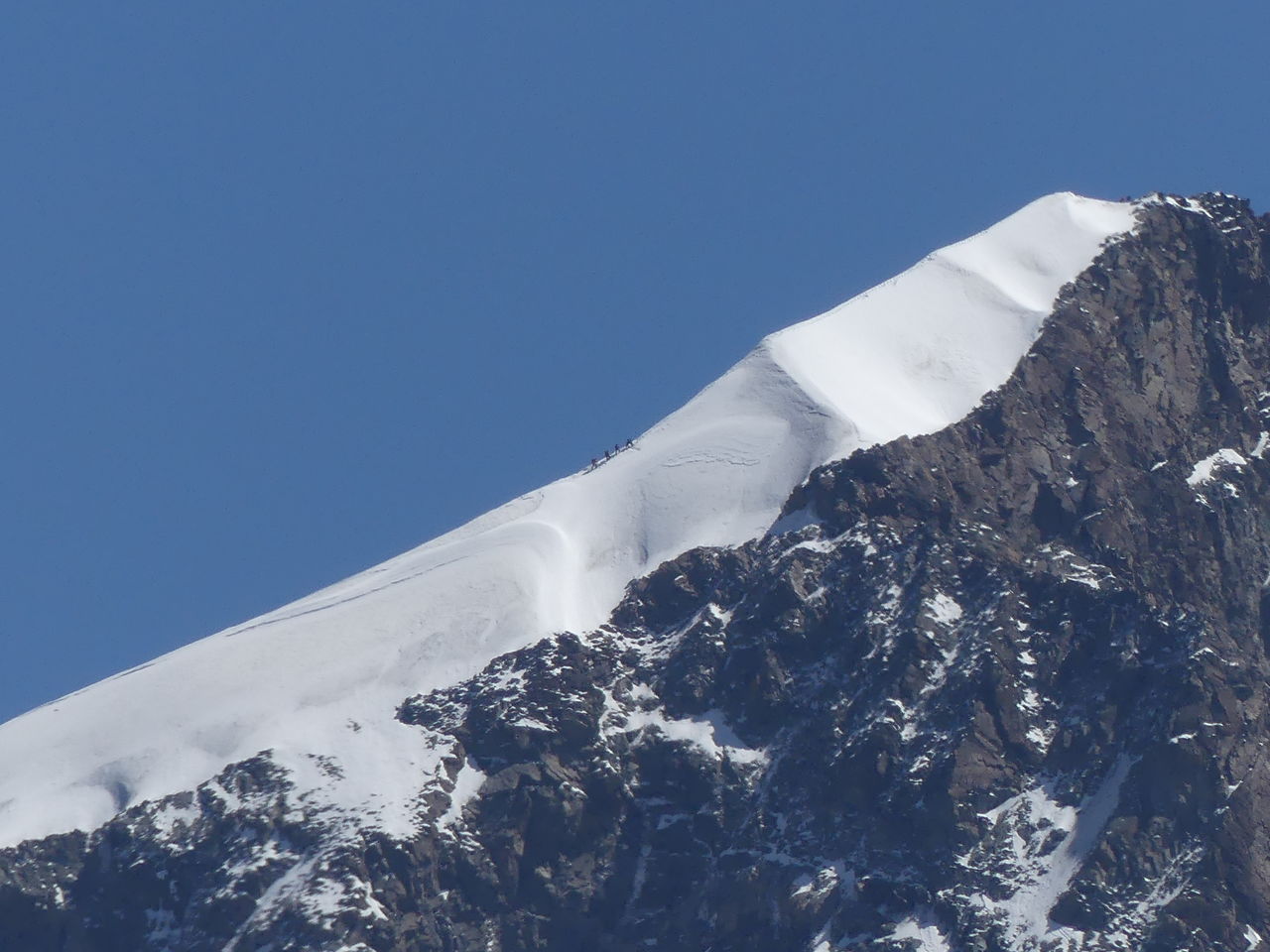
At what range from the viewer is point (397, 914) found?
19388 centimetres

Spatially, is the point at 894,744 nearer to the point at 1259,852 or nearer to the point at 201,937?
the point at 1259,852

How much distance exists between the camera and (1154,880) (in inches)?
7613

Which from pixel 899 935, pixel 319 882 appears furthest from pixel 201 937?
pixel 899 935

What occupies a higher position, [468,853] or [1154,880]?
[468,853]

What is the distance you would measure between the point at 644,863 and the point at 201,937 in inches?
932

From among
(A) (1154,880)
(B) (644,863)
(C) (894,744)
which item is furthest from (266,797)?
(A) (1154,880)

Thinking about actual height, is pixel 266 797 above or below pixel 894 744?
above

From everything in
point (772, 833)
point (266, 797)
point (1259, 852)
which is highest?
point (266, 797)

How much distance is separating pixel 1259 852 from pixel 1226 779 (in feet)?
14.9

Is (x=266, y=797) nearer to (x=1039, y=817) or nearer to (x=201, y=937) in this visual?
(x=201, y=937)

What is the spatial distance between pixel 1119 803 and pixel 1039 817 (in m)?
4.22

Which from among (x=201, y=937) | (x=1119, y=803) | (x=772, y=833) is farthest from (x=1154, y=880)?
(x=201, y=937)

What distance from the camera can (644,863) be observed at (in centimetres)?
19875

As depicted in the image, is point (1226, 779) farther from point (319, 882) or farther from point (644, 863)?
point (319, 882)
